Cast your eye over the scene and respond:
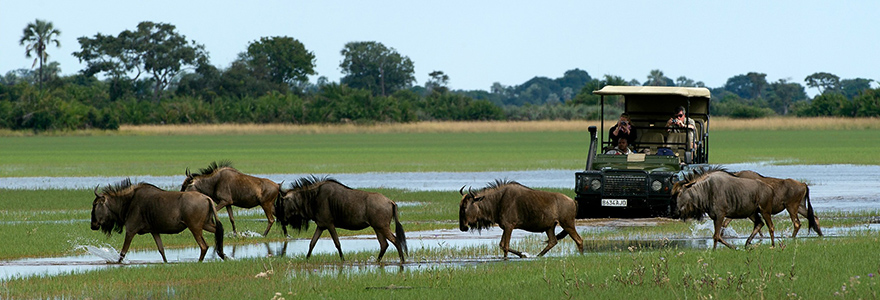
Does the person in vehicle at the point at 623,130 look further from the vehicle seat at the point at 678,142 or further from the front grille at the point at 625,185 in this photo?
the front grille at the point at 625,185

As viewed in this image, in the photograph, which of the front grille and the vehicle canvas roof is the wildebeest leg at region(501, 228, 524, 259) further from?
the vehicle canvas roof

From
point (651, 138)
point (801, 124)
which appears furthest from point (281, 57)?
point (651, 138)

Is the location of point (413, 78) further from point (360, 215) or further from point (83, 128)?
point (360, 215)

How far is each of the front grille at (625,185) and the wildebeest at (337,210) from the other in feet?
17.6

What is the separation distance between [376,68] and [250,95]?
30.6 m

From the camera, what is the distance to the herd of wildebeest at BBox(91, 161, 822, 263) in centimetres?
1445

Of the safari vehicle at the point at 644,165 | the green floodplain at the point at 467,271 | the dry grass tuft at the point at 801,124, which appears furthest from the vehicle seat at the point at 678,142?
the dry grass tuft at the point at 801,124

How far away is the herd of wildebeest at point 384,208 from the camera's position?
14.5m

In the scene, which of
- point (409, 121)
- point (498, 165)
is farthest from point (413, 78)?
point (498, 165)

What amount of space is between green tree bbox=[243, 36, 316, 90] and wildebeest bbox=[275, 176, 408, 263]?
118221 mm

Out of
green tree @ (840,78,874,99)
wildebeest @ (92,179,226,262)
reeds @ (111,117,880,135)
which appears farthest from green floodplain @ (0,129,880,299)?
green tree @ (840,78,874,99)

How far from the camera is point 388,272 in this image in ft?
43.9

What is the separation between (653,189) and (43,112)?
85.0 m

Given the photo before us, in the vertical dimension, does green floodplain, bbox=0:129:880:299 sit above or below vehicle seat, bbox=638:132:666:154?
below
